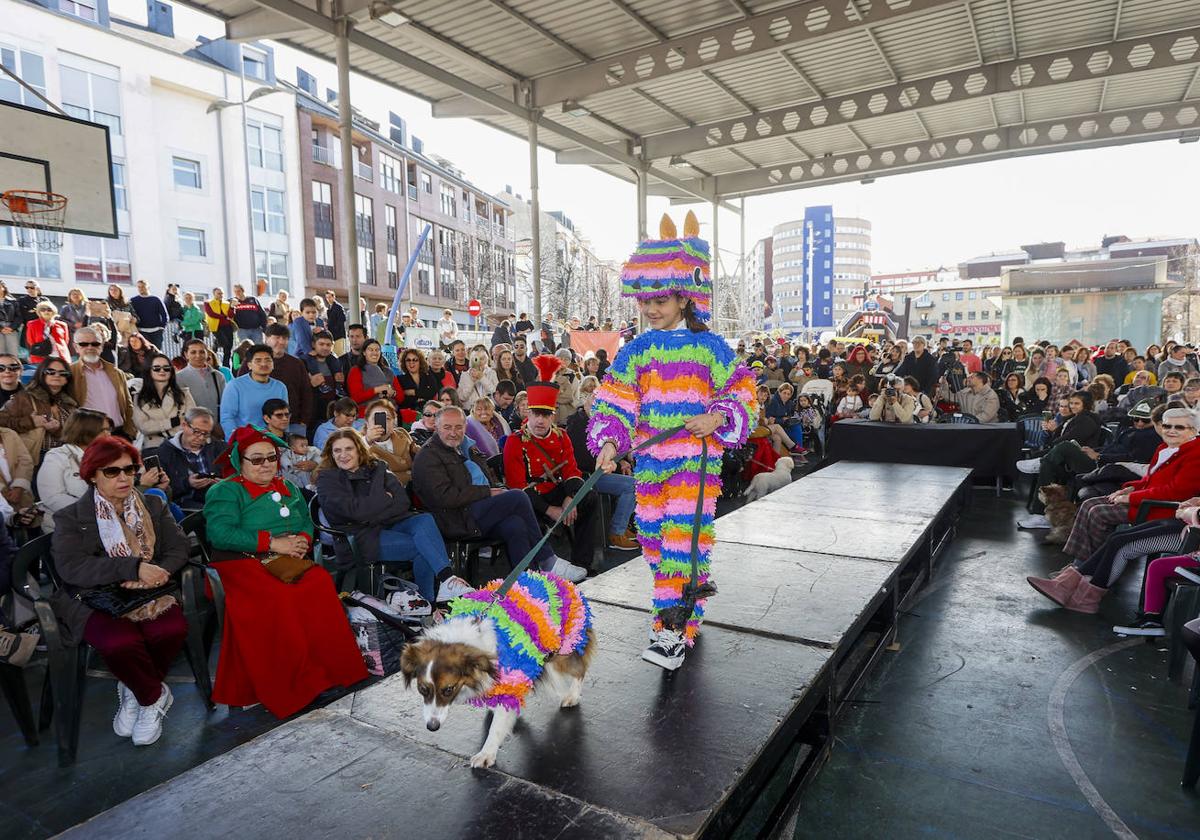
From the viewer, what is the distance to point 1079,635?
4180mm

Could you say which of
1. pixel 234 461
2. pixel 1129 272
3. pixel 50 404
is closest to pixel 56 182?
pixel 50 404

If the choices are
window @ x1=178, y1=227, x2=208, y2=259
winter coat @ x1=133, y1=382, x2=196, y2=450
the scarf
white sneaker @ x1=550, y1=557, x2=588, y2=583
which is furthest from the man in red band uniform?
window @ x1=178, y1=227, x2=208, y2=259

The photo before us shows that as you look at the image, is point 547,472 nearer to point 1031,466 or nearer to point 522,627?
point 522,627

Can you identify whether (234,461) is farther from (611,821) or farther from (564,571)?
(611,821)

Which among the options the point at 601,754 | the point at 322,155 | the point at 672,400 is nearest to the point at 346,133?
the point at 672,400

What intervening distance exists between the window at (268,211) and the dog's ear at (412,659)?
27558 millimetres

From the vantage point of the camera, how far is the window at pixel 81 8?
19.6 m

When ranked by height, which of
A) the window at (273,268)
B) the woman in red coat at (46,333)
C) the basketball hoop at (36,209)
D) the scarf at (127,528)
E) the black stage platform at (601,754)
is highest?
the window at (273,268)

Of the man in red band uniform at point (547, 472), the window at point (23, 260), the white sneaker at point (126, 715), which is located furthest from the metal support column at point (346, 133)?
the window at point (23, 260)

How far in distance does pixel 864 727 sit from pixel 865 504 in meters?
2.81

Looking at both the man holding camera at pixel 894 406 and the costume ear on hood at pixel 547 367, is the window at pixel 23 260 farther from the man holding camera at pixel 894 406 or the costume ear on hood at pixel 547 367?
the man holding camera at pixel 894 406

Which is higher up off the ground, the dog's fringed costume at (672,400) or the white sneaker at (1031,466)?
the dog's fringed costume at (672,400)

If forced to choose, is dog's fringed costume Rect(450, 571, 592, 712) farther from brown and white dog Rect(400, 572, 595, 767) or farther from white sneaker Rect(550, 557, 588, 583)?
white sneaker Rect(550, 557, 588, 583)

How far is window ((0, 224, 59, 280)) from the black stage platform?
66.6 ft
